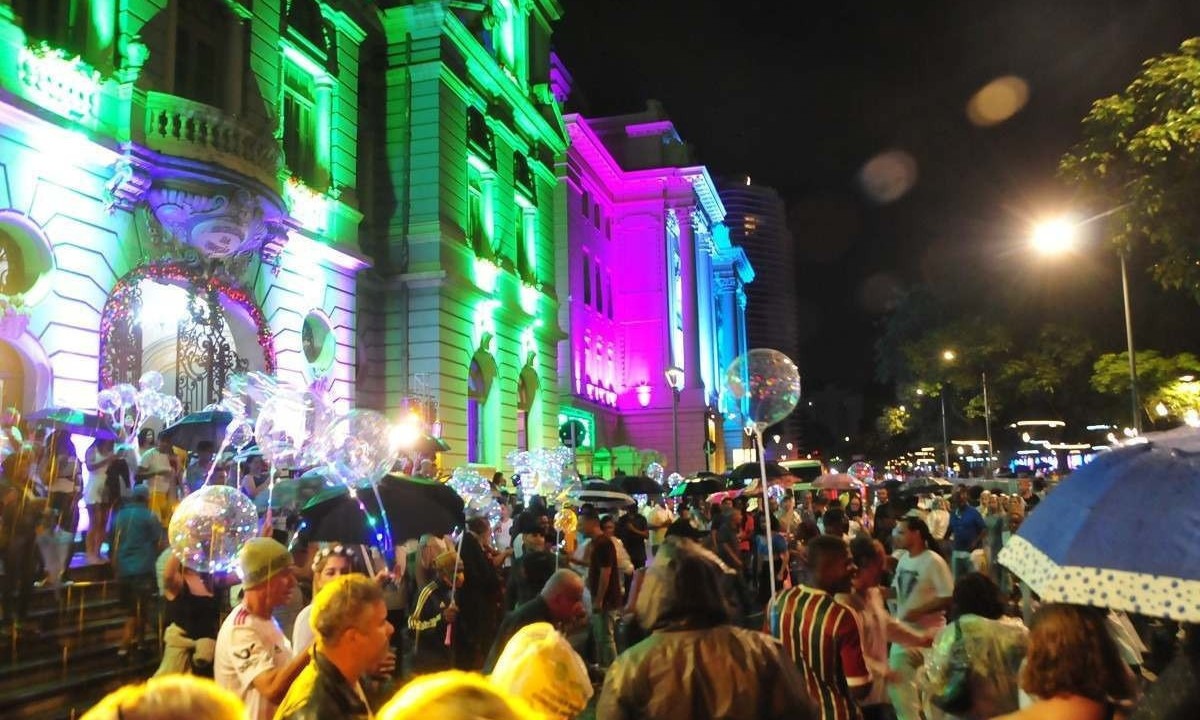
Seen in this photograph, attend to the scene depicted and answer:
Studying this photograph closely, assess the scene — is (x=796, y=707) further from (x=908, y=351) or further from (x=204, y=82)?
(x=908, y=351)

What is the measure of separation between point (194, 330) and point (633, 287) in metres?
36.6

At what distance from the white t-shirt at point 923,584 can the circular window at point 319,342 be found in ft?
51.0

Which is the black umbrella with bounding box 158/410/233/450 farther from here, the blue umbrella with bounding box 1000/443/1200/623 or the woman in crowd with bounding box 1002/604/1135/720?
the woman in crowd with bounding box 1002/604/1135/720

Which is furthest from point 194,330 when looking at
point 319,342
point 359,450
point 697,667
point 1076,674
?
point 1076,674

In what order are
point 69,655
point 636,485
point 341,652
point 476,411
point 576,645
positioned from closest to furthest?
1. point 341,652
2. point 69,655
3. point 576,645
4. point 636,485
5. point 476,411

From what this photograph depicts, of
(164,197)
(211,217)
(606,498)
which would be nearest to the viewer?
(164,197)

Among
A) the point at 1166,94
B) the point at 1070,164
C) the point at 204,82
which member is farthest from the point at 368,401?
the point at 1166,94

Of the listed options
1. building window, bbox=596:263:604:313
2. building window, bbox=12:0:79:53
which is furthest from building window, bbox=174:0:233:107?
building window, bbox=596:263:604:313

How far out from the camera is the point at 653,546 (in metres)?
16.0

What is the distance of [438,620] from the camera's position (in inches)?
332

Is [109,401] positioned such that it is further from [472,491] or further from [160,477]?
[472,491]

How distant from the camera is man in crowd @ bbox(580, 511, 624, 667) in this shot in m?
11.1

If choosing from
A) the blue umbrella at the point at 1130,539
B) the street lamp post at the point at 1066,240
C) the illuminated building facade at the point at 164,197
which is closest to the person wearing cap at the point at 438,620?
the blue umbrella at the point at 1130,539

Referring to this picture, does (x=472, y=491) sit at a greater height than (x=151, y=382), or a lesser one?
lesser
